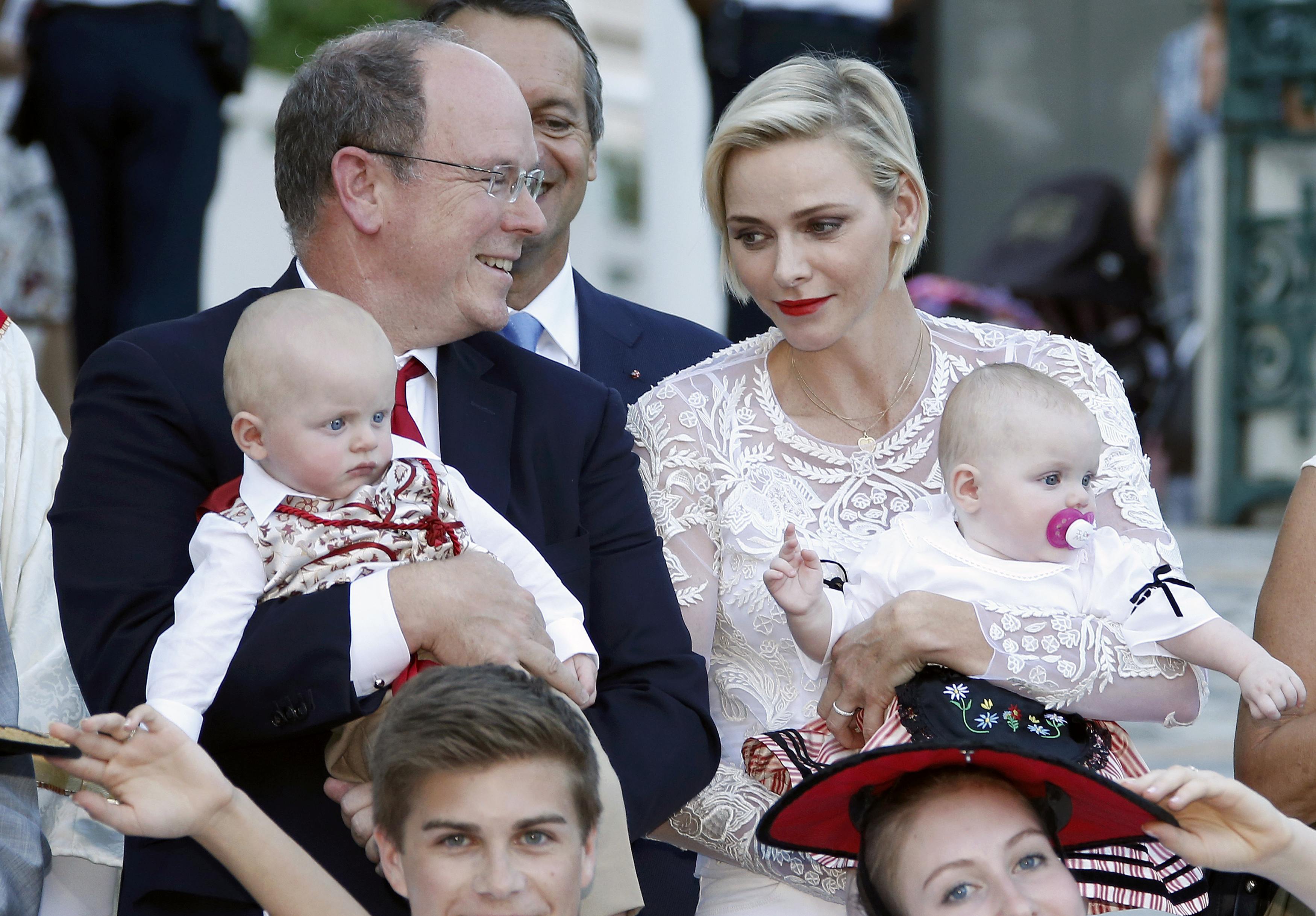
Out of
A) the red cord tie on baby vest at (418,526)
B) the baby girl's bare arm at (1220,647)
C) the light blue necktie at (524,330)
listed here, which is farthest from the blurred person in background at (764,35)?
the red cord tie on baby vest at (418,526)

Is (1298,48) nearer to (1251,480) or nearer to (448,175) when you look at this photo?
(1251,480)

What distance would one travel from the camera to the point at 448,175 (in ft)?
9.37

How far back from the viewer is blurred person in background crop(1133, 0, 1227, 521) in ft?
25.9

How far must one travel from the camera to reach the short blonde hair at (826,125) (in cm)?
322

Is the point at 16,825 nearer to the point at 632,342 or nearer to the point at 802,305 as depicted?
the point at 802,305

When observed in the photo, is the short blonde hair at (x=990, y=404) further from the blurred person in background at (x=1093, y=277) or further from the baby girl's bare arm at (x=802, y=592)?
the blurred person in background at (x=1093, y=277)

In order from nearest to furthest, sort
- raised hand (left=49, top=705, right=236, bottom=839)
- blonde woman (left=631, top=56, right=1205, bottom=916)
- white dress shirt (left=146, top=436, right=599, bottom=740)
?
raised hand (left=49, top=705, right=236, bottom=839) < white dress shirt (left=146, top=436, right=599, bottom=740) < blonde woman (left=631, top=56, right=1205, bottom=916)

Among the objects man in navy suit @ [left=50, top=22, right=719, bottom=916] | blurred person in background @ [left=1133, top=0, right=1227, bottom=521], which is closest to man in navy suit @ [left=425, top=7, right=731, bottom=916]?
man in navy suit @ [left=50, top=22, right=719, bottom=916]

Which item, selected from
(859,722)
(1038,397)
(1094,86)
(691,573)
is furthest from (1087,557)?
(1094,86)

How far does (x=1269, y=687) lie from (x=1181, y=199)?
6411 millimetres

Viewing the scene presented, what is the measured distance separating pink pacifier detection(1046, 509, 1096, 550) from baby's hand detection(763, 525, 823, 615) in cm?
39

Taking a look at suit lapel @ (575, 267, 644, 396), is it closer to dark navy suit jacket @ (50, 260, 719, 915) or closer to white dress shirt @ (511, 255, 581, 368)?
white dress shirt @ (511, 255, 581, 368)

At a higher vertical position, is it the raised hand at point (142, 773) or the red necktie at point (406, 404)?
the red necktie at point (406, 404)

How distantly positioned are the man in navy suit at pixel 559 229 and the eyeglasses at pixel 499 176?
0.84m
